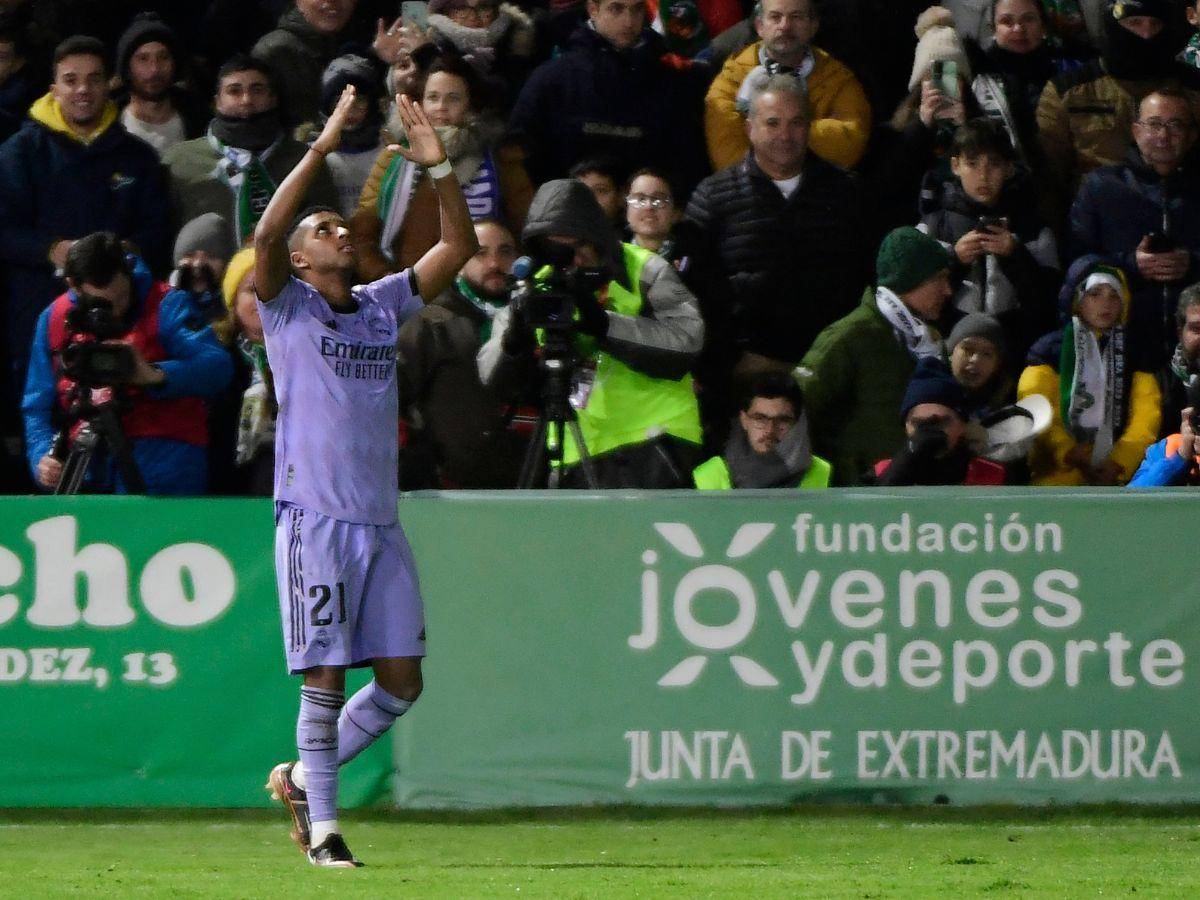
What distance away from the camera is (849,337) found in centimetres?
962

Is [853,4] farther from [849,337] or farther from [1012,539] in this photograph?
[1012,539]

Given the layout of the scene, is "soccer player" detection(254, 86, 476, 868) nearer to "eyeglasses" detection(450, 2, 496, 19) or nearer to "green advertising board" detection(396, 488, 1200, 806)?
"green advertising board" detection(396, 488, 1200, 806)

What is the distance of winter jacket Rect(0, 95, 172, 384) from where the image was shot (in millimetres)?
10055

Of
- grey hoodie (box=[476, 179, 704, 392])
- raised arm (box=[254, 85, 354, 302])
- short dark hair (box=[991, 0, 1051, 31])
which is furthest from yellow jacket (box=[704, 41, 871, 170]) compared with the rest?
raised arm (box=[254, 85, 354, 302])

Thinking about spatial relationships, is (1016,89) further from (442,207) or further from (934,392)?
(442,207)

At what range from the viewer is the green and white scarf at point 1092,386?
9742 mm

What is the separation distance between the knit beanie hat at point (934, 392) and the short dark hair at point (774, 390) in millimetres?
440

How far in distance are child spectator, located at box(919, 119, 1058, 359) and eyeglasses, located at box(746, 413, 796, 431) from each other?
1.50 metres

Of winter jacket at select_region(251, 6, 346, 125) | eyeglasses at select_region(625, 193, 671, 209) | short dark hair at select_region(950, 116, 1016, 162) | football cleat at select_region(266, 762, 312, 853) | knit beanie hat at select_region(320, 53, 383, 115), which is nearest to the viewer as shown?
football cleat at select_region(266, 762, 312, 853)

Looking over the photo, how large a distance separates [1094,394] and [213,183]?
407 cm

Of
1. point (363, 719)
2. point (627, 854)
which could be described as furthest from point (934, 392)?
point (363, 719)

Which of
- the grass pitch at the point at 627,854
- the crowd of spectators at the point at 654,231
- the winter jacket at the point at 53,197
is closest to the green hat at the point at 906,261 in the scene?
the crowd of spectators at the point at 654,231

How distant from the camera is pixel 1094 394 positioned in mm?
9750

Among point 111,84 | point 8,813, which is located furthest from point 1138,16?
point 8,813
